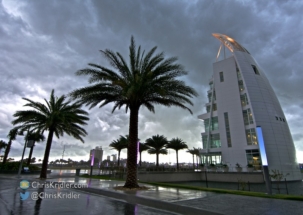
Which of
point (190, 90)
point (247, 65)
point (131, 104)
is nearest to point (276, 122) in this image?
point (247, 65)

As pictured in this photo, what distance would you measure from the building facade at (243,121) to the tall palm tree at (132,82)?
29912 millimetres

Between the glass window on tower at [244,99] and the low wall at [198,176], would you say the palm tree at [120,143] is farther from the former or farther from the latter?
the glass window on tower at [244,99]

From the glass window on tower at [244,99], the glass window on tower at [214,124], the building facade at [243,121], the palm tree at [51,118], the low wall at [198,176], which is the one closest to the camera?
the palm tree at [51,118]

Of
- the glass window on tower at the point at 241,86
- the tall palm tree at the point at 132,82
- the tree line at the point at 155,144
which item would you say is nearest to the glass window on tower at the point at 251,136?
the glass window on tower at the point at 241,86

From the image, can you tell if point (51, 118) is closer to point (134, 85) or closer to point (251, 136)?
point (134, 85)

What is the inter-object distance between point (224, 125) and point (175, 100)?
3350cm

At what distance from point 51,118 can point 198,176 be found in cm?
3186

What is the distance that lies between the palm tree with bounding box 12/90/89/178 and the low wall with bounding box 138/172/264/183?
12802 mm

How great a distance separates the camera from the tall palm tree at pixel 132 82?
562 inches

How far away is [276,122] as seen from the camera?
143 ft

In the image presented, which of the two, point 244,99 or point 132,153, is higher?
point 244,99

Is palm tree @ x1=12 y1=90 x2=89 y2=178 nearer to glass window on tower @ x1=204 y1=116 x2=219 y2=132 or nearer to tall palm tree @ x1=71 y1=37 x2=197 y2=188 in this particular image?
tall palm tree @ x1=71 y1=37 x2=197 y2=188

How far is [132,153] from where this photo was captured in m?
14.3

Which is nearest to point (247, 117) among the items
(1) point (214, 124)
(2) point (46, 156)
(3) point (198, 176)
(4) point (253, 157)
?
(1) point (214, 124)
